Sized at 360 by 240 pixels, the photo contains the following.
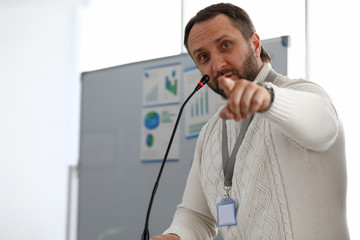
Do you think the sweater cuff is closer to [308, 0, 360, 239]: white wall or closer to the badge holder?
the badge holder

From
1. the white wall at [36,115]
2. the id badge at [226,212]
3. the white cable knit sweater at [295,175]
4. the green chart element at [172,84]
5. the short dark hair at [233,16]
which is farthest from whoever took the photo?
the white wall at [36,115]

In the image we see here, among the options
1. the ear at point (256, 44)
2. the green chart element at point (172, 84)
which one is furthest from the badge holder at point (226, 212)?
the green chart element at point (172, 84)

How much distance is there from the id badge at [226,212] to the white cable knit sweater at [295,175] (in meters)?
0.02

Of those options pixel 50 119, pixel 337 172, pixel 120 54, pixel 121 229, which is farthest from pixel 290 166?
pixel 50 119

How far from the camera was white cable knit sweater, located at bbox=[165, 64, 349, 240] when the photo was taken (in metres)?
1.12

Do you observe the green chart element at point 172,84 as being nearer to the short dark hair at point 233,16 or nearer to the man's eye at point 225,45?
the short dark hair at point 233,16

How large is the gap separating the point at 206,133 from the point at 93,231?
1.72 meters

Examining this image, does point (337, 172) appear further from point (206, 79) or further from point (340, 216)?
point (206, 79)

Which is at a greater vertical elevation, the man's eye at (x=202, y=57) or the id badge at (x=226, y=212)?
the man's eye at (x=202, y=57)

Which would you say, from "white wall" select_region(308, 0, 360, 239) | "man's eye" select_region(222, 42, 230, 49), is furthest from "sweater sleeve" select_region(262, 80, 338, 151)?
"white wall" select_region(308, 0, 360, 239)

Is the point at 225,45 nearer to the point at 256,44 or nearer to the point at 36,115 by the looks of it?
the point at 256,44

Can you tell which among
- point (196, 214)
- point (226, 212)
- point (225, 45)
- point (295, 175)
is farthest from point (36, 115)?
point (295, 175)

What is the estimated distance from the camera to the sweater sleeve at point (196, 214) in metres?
1.60

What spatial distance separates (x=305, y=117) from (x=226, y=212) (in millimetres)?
446
